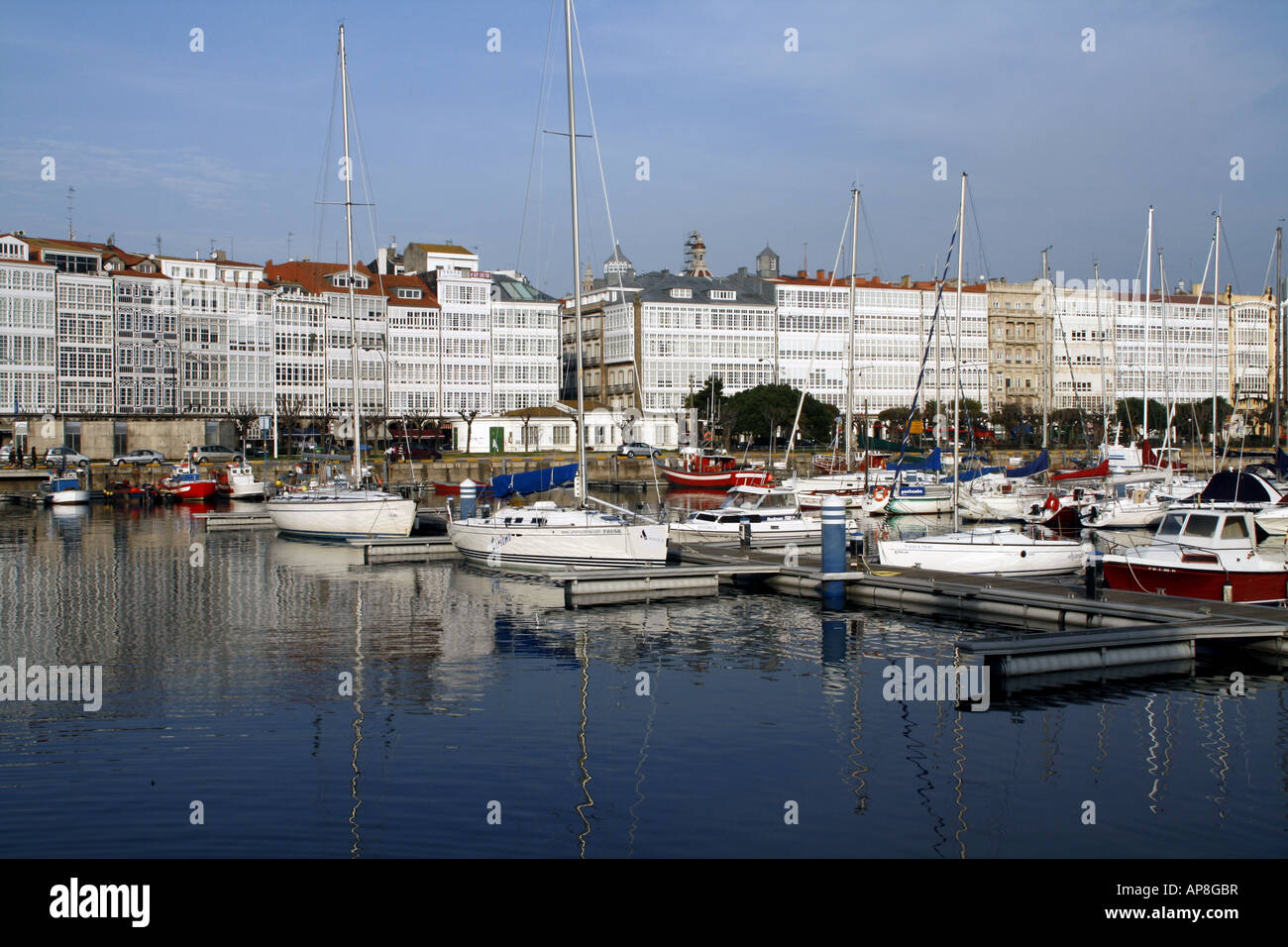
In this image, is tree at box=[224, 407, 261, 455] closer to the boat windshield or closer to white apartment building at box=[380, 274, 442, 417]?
white apartment building at box=[380, 274, 442, 417]

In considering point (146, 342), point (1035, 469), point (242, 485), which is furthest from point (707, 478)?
point (146, 342)

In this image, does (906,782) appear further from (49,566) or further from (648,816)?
(49,566)

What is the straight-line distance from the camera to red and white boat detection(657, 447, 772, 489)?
8709 cm

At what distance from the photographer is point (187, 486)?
80.9m

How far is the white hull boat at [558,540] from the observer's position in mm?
37625

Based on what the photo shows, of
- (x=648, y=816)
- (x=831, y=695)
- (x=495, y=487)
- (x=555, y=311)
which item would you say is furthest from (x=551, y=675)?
(x=555, y=311)

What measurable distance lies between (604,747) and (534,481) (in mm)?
31261

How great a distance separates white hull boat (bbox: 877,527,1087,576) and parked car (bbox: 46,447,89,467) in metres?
69.1

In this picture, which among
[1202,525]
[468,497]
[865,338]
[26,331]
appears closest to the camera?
[1202,525]

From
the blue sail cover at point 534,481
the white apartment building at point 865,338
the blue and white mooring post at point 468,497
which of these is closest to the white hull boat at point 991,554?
the blue sail cover at point 534,481

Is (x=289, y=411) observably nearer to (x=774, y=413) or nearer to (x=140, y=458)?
(x=140, y=458)

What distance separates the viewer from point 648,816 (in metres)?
16.1

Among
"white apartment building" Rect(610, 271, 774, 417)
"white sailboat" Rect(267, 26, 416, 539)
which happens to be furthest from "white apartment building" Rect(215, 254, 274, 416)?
"white sailboat" Rect(267, 26, 416, 539)
